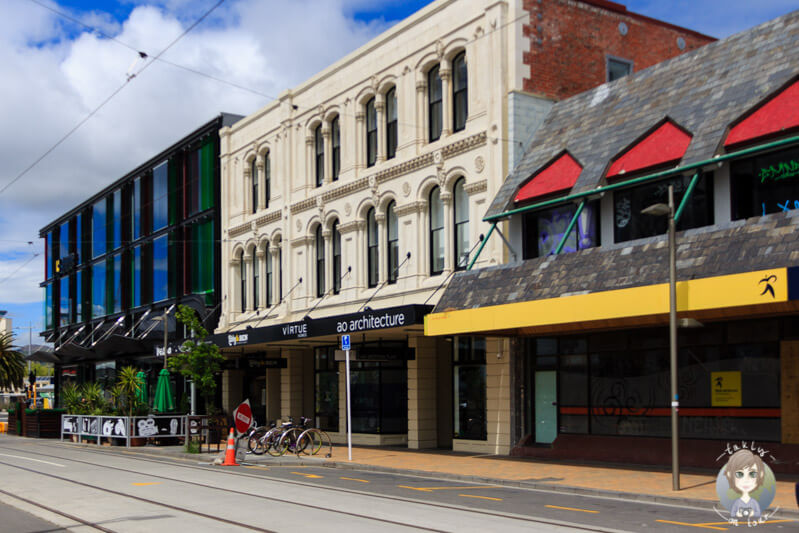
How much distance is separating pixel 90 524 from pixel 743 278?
10.4 meters

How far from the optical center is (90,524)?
37.7 ft

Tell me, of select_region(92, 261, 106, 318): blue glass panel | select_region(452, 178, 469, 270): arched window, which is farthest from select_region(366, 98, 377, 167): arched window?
select_region(92, 261, 106, 318): blue glass panel

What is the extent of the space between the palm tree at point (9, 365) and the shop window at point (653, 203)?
53373 millimetres

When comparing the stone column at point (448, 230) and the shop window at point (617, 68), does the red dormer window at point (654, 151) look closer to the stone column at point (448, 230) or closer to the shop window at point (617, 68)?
the stone column at point (448, 230)

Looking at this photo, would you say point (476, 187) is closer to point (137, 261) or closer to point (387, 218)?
point (387, 218)

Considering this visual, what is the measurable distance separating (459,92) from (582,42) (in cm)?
366

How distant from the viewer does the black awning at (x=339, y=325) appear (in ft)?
75.5

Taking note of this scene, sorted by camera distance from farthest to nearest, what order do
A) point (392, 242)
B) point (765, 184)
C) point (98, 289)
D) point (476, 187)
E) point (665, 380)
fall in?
1. point (98, 289)
2. point (392, 242)
3. point (476, 187)
4. point (665, 380)
5. point (765, 184)

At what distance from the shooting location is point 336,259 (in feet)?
101

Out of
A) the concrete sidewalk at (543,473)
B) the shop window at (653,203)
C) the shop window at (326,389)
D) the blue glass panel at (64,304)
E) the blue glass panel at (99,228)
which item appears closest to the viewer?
the concrete sidewalk at (543,473)

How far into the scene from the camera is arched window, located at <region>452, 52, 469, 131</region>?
25141mm

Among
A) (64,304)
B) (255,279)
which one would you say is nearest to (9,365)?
(64,304)

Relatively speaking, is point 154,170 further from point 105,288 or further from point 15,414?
point 15,414

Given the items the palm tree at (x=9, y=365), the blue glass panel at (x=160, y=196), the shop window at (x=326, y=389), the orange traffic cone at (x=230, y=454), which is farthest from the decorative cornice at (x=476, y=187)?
the palm tree at (x=9, y=365)
